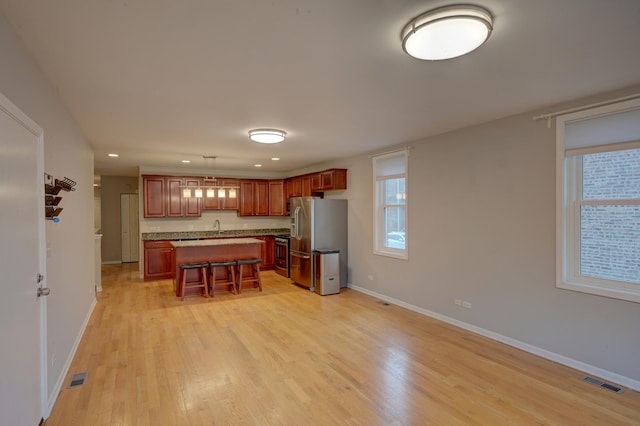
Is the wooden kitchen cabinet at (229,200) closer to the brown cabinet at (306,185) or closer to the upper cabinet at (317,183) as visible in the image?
the upper cabinet at (317,183)

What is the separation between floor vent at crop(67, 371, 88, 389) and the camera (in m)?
2.84

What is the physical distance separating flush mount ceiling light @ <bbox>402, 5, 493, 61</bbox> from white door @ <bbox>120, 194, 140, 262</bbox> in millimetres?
9767

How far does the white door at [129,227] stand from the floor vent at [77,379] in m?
7.31

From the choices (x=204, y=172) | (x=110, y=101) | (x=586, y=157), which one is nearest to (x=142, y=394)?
(x=110, y=101)

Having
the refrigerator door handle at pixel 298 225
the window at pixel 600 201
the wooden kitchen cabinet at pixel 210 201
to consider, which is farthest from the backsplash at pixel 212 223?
the window at pixel 600 201

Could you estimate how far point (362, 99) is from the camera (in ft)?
10.3

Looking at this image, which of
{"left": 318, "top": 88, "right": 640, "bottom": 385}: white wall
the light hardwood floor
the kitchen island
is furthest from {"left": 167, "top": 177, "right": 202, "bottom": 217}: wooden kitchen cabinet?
{"left": 318, "top": 88, "right": 640, "bottom": 385}: white wall

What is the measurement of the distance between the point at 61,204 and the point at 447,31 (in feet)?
11.7

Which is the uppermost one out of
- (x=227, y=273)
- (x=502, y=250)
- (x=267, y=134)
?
(x=267, y=134)

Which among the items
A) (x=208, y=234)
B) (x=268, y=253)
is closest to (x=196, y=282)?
(x=208, y=234)

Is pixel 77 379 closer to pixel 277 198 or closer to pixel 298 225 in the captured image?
pixel 298 225

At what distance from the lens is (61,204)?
3.13 meters

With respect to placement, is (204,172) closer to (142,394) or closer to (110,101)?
(110,101)

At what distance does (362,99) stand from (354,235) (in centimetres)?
350
